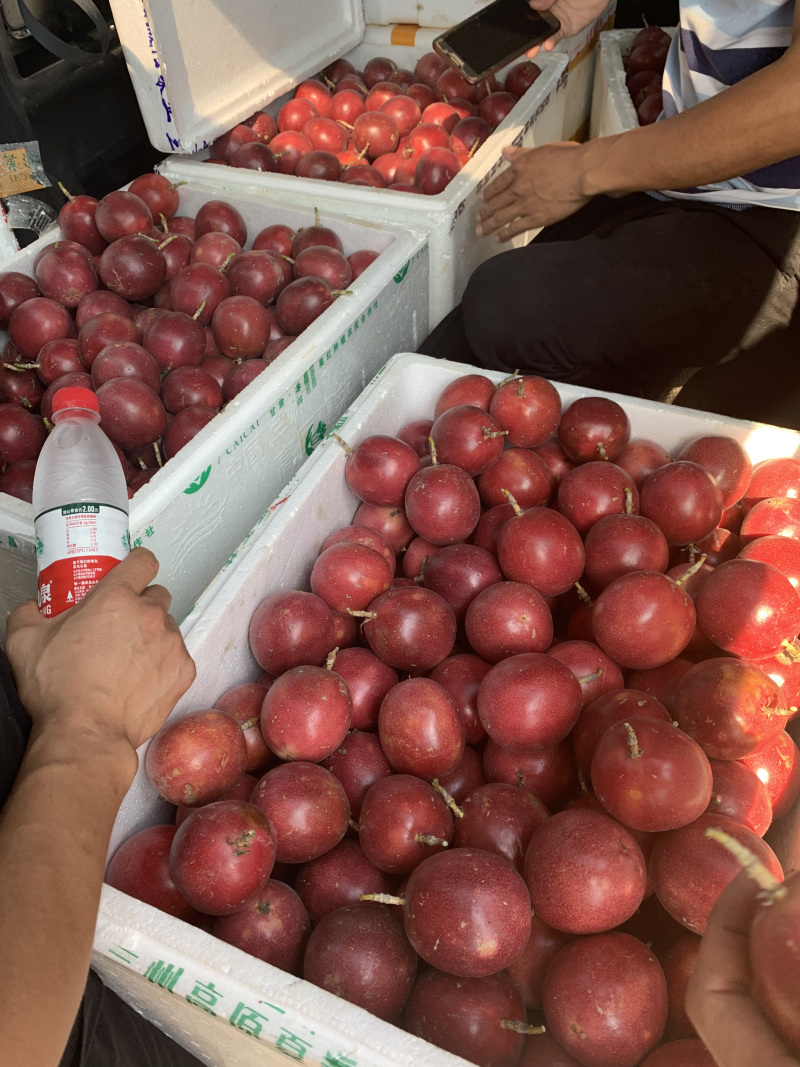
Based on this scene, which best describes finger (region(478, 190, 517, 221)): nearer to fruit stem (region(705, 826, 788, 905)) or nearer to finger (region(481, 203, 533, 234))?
finger (region(481, 203, 533, 234))

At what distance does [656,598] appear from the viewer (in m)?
1.04

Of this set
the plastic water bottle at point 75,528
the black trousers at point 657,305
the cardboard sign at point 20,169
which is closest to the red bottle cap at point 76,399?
the plastic water bottle at point 75,528

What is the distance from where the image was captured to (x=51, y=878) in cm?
64

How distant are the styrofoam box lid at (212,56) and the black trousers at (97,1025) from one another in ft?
5.89

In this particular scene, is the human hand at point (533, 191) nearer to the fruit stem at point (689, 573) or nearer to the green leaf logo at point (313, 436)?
the green leaf logo at point (313, 436)

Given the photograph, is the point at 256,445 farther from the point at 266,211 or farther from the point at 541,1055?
the point at 541,1055

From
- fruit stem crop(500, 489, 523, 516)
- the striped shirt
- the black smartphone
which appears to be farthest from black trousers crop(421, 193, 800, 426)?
fruit stem crop(500, 489, 523, 516)

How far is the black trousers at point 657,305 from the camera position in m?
1.70

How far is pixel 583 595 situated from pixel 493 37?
6.15 ft

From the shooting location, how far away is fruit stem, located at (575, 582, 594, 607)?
1.19m

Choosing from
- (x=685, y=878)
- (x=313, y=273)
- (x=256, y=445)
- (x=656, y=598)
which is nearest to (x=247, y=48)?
(x=313, y=273)

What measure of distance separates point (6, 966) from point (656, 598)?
83 cm

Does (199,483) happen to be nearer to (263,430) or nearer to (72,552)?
(263,430)

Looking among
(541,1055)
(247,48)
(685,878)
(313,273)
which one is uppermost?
(247,48)
